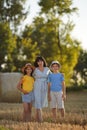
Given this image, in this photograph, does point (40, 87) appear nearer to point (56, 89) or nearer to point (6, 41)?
point (56, 89)

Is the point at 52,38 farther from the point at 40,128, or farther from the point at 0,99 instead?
the point at 40,128

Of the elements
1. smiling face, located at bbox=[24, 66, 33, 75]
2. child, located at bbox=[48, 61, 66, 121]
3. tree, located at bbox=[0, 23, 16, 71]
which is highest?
tree, located at bbox=[0, 23, 16, 71]

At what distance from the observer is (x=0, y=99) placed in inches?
Answer: 827

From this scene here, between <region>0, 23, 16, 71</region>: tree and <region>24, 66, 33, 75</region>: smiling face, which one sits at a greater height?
<region>0, 23, 16, 71</region>: tree

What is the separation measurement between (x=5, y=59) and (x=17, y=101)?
493 inches

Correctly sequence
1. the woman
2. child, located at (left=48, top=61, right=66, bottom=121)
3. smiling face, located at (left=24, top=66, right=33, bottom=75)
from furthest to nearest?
smiling face, located at (left=24, top=66, right=33, bottom=75) < child, located at (left=48, top=61, right=66, bottom=121) < the woman

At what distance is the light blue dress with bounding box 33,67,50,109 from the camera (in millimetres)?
11328

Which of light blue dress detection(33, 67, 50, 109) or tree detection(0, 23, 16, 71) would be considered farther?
tree detection(0, 23, 16, 71)

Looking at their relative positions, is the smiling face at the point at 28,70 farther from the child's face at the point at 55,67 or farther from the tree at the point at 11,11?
the tree at the point at 11,11

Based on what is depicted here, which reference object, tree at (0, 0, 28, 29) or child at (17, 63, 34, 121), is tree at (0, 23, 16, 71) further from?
child at (17, 63, 34, 121)

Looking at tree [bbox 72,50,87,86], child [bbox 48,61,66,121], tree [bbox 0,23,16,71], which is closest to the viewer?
child [bbox 48,61,66,121]

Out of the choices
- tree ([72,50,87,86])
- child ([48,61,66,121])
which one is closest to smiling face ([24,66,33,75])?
child ([48,61,66,121])

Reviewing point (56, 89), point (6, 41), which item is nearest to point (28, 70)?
point (56, 89)

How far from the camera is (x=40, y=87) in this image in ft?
37.2
